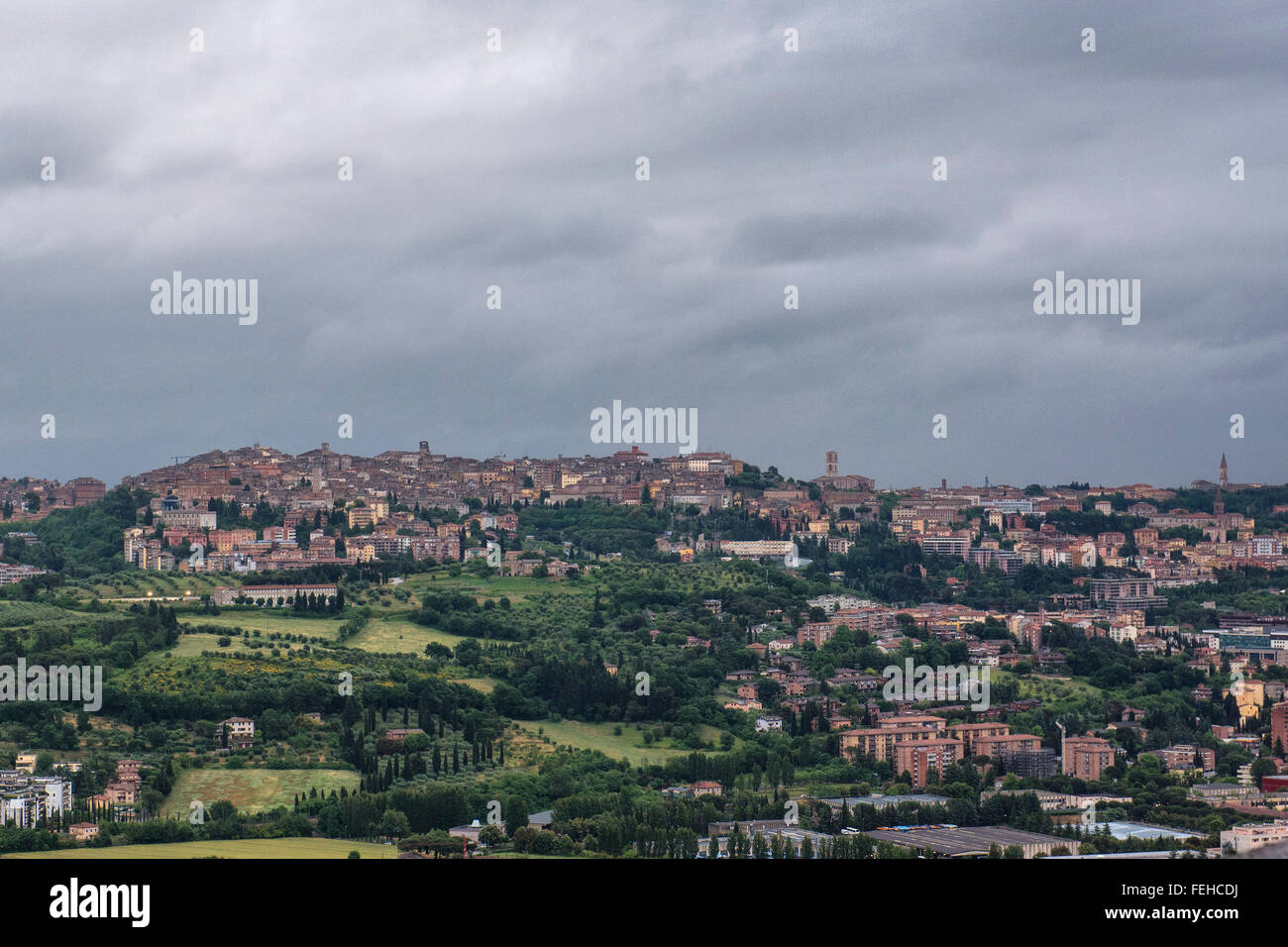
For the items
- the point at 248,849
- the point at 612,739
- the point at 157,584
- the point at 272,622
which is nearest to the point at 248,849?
the point at 248,849

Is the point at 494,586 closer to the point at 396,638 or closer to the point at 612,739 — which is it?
the point at 396,638

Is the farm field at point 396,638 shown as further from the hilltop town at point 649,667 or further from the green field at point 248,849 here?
the green field at point 248,849

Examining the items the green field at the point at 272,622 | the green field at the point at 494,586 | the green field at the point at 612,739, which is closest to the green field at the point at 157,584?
the green field at the point at 272,622

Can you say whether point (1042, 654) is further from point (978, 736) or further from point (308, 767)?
point (308, 767)

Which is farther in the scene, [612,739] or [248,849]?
[612,739]

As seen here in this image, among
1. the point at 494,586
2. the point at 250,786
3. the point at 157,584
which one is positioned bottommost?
Answer: the point at 250,786
